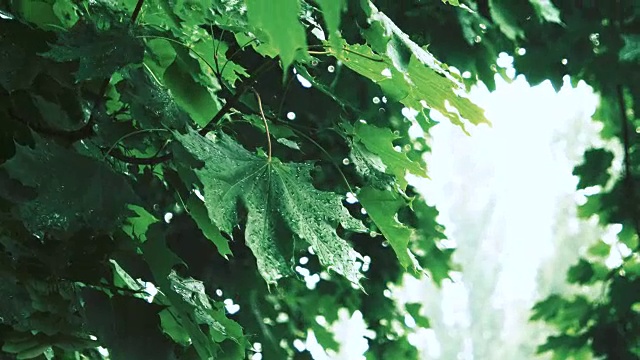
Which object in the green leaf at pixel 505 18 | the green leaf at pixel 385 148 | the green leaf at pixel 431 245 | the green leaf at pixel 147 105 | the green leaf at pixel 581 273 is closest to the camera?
the green leaf at pixel 147 105

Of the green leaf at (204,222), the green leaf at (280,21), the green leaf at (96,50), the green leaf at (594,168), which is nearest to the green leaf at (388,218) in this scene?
the green leaf at (204,222)

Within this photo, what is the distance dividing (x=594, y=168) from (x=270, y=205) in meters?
1.44

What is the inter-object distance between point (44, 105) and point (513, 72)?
4.03 feet

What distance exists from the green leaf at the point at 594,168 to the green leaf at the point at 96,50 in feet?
4.70

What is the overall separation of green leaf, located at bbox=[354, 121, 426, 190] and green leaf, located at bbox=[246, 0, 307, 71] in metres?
0.55

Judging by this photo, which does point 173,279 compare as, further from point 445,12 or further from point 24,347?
point 445,12

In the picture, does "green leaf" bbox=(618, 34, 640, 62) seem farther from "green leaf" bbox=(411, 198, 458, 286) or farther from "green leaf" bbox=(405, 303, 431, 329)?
"green leaf" bbox=(405, 303, 431, 329)

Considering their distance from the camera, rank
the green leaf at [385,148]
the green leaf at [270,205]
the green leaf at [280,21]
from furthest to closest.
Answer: the green leaf at [385,148], the green leaf at [270,205], the green leaf at [280,21]

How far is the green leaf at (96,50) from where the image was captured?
0.65m

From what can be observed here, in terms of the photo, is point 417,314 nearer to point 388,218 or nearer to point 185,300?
point 388,218

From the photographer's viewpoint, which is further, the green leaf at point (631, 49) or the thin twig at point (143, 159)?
the green leaf at point (631, 49)

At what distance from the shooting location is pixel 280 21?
0.86 ft

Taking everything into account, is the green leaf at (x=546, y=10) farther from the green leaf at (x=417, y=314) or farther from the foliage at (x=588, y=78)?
the green leaf at (x=417, y=314)

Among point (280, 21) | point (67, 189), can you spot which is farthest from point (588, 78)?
point (280, 21)
